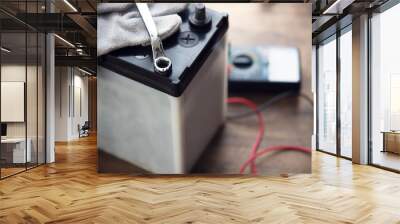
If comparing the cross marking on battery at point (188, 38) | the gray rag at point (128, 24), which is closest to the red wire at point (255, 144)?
the cross marking on battery at point (188, 38)

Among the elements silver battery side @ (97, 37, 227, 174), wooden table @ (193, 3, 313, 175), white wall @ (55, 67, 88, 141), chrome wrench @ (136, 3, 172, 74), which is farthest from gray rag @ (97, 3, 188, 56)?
white wall @ (55, 67, 88, 141)

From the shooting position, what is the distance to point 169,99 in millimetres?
5617

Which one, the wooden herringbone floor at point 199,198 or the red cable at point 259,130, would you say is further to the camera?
the red cable at point 259,130

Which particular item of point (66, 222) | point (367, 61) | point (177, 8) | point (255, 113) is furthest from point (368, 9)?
point (66, 222)

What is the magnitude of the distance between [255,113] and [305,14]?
1.74 metres

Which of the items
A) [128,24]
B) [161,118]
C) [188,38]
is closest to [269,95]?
[188,38]

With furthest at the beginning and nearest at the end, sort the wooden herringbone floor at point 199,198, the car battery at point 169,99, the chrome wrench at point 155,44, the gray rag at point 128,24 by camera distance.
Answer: the gray rag at point 128,24
the car battery at point 169,99
the chrome wrench at point 155,44
the wooden herringbone floor at point 199,198

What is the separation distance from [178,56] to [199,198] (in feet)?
7.19

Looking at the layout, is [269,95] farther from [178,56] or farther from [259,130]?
[178,56]

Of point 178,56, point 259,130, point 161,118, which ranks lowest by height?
point 259,130

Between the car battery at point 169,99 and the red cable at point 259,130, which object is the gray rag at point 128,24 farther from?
the red cable at point 259,130

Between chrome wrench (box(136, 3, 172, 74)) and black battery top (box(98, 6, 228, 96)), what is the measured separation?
89 mm

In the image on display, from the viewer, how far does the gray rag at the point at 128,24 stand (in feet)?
18.8

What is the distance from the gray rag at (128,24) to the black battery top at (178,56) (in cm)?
9
